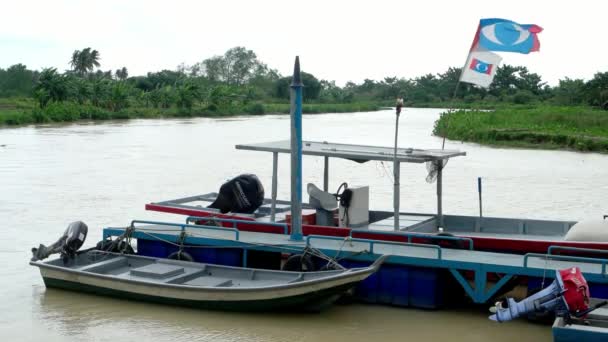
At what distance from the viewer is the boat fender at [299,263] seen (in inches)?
340

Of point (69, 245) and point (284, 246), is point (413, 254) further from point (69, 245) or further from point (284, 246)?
point (69, 245)

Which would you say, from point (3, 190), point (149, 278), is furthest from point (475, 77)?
point (3, 190)

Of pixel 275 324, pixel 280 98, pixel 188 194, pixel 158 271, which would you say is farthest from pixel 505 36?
pixel 280 98

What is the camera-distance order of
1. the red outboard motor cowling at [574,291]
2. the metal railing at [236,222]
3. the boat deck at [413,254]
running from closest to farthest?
1. the red outboard motor cowling at [574,291]
2. the boat deck at [413,254]
3. the metal railing at [236,222]

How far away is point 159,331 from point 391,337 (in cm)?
233

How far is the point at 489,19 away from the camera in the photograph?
389 inches

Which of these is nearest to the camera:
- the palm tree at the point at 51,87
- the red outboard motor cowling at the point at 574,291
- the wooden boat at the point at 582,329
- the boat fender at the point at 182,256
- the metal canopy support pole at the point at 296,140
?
the wooden boat at the point at 582,329

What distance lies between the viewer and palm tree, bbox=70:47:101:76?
7406cm

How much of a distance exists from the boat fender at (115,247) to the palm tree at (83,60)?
67373 mm

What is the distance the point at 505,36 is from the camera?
9.93 metres

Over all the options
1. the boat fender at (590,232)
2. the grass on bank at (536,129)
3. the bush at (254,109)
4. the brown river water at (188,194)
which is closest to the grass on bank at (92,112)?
the bush at (254,109)

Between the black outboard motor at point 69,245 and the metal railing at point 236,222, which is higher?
the metal railing at point 236,222

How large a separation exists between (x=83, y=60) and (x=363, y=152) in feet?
225

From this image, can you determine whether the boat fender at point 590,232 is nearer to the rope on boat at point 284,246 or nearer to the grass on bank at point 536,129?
the rope on boat at point 284,246
